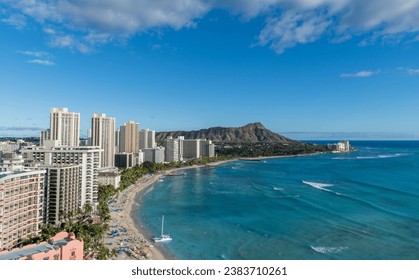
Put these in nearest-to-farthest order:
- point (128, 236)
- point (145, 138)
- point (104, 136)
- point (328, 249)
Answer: point (328, 249) → point (128, 236) → point (104, 136) → point (145, 138)

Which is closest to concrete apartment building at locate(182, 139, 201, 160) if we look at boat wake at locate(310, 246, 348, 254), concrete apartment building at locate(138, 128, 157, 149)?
concrete apartment building at locate(138, 128, 157, 149)

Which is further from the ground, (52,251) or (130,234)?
(52,251)

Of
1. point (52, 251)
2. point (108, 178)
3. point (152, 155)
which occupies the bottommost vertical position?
point (108, 178)

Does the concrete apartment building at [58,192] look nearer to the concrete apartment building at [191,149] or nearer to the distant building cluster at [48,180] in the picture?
the distant building cluster at [48,180]

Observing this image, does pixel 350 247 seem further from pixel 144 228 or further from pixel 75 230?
pixel 75 230

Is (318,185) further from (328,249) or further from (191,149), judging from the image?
(191,149)

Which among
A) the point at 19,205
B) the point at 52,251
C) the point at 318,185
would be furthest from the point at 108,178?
the point at 52,251
